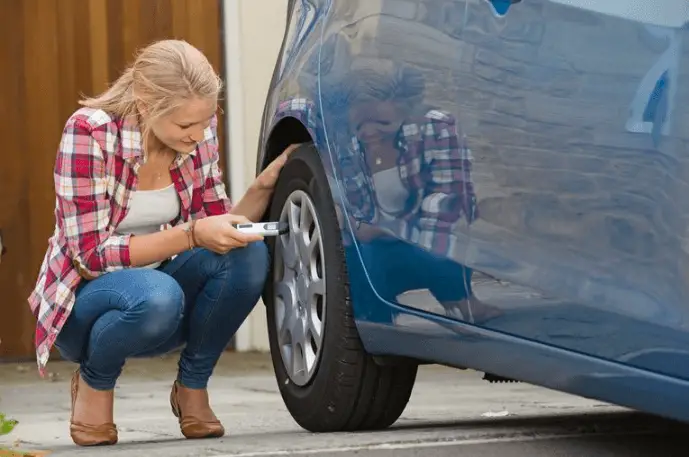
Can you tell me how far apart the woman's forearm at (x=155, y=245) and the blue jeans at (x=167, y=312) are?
3 cm

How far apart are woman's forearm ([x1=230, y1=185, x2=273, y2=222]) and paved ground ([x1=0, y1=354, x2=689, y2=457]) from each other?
567 mm

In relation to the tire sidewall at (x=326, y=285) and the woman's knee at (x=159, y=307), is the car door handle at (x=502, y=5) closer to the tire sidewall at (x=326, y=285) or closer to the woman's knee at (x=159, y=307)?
the tire sidewall at (x=326, y=285)

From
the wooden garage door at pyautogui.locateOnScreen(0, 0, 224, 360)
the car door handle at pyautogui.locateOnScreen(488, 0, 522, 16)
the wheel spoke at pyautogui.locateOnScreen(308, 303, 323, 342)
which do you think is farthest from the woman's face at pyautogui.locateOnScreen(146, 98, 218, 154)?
the wooden garage door at pyautogui.locateOnScreen(0, 0, 224, 360)

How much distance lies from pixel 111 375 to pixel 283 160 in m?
0.70

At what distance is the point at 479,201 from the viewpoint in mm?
3326

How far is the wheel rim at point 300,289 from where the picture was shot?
157 inches

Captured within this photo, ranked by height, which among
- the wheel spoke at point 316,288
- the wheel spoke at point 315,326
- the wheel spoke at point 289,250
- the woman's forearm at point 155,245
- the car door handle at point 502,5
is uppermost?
the car door handle at point 502,5

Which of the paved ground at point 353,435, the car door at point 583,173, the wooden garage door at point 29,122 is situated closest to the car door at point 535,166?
the car door at point 583,173

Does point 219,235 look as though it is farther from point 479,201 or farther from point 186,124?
point 479,201

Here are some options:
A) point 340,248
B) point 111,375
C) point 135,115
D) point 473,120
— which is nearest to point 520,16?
point 473,120

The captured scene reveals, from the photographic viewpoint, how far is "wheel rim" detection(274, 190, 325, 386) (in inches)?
157

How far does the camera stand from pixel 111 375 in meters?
4.08

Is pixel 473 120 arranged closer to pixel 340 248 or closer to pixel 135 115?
pixel 340 248

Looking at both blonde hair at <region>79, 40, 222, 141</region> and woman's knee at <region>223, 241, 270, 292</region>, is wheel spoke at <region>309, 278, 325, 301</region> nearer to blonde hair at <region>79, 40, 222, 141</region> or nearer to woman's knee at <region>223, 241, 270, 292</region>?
woman's knee at <region>223, 241, 270, 292</region>
